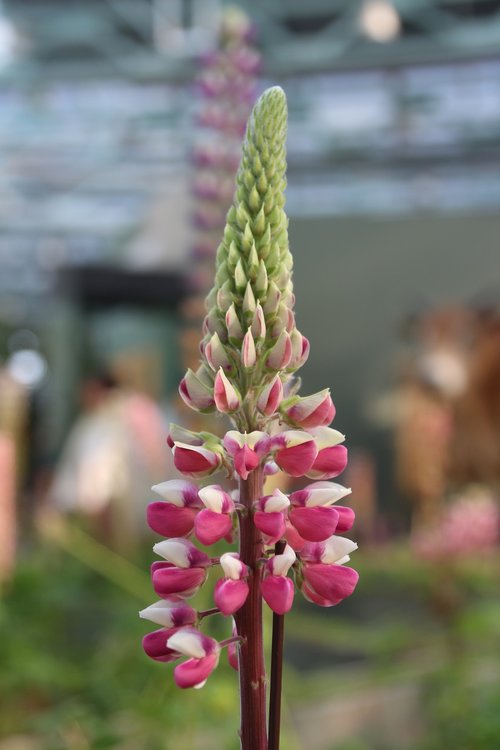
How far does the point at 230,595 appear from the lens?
0.62m

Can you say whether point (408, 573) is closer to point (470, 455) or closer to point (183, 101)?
point (470, 455)

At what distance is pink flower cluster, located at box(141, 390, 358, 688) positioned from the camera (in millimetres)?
641

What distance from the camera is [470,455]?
851cm

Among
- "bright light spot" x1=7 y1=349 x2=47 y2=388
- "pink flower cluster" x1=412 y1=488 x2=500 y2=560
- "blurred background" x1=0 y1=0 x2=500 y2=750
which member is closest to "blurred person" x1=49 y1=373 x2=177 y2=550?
"blurred background" x1=0 y1=0 x2=500 y2=750

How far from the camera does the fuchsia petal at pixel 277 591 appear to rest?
625 mm

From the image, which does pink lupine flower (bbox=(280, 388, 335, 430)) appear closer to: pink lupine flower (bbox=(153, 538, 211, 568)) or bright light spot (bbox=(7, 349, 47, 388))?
pink lupine flower (bbox=(153, 538, 211, 568))

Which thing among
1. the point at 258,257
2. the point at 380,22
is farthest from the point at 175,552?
the point at 380,22

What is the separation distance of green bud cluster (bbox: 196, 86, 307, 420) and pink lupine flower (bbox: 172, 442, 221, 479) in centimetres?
5

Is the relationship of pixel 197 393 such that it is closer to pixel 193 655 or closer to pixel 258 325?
pixel 258 325

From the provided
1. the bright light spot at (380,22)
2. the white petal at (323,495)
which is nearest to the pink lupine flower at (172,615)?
the white petal at (323,495)

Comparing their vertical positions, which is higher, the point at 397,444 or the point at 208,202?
the point at 208,202

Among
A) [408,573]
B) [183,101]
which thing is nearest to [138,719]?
[408,573]

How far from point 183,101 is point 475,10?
129 inches

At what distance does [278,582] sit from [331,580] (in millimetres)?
45
